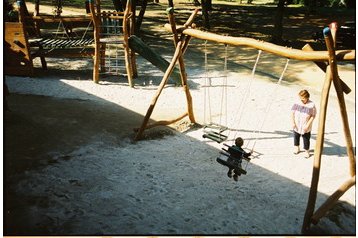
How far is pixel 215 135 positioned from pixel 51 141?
3214 mm

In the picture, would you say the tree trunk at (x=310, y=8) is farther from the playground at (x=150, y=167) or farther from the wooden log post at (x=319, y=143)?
the wooden log post at (x=319, y=143)

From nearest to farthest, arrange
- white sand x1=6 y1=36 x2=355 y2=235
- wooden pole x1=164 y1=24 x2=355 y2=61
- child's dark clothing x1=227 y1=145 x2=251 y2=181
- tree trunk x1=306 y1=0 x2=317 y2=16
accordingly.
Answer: wooden pole x1=164 y1=24 x2=355 y2=61
white sand x1=6 y1=36 x2=355 y2=235
child's dark clothing x1=227 y1=145 x2=251 y2=181
tree trunk x1=306 y1=0 x2=317 y2=16

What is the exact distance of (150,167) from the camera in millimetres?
5723

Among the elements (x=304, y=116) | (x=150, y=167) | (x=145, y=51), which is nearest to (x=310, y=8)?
(x=145, y=51)

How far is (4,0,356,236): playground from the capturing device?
4273 mm

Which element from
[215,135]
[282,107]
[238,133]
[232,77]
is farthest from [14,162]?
[232,77]

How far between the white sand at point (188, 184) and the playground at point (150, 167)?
18 millimetres

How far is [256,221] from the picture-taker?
14.4ft

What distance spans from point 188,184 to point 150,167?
0.83 meters

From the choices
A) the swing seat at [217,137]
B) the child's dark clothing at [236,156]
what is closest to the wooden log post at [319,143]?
the child's dark clothing at [236,156]

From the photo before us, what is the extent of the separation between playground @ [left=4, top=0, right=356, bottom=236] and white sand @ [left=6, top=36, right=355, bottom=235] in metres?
0.02

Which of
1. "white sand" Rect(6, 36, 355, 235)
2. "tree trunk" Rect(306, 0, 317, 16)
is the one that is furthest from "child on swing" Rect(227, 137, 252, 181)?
"tree trunk" Rect(306, 0, 317, 16)

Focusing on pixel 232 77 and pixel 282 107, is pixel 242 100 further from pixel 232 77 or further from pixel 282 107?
pixel 232 77

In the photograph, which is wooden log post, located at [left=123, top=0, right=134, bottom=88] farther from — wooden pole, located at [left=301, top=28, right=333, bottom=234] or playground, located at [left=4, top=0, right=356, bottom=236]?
wooden pole, located at [left=301, top=28, right=333, bottom=234]
